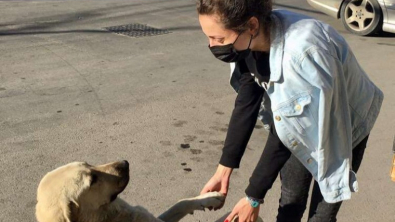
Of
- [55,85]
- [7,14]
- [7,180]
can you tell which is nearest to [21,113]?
[55,85]

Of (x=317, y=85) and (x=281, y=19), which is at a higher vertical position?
(x=281, y=19)

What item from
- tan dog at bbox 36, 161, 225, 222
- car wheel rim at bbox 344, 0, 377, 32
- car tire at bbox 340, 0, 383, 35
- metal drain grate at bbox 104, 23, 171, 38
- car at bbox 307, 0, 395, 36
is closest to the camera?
tan dog at bbox 36, 161, 225, 222

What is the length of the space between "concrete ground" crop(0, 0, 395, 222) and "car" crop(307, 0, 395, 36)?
28cm

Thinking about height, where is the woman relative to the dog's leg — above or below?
above

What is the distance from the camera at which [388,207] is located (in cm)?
426

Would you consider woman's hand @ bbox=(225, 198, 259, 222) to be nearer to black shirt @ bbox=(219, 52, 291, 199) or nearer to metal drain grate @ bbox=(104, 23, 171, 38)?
black shirt @ bbox=(219, 52, 291, 199)

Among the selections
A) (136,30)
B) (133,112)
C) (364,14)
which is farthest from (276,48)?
(364,14)

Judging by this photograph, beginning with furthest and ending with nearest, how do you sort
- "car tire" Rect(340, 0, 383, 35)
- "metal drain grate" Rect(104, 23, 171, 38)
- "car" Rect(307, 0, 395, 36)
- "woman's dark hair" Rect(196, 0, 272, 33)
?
"car tire" Rect(340, 0, 383, 35) < "car" Rect(307, 0, 395, 36) < "metal drain grate" Rect(104, 23, 171, 38) < "woman's dark hair" Rect(196, 0, 272, 33)

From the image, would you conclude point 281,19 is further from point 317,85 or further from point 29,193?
point 29,193

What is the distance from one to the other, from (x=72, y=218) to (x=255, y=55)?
4.22 ft

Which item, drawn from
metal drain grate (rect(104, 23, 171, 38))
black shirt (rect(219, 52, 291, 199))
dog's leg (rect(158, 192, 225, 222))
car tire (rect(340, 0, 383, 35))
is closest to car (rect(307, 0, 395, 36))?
car tire (rect(340, 0, 383, 35))

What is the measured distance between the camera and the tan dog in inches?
112

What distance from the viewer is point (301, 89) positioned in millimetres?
2240

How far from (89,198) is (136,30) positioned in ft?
20.3
